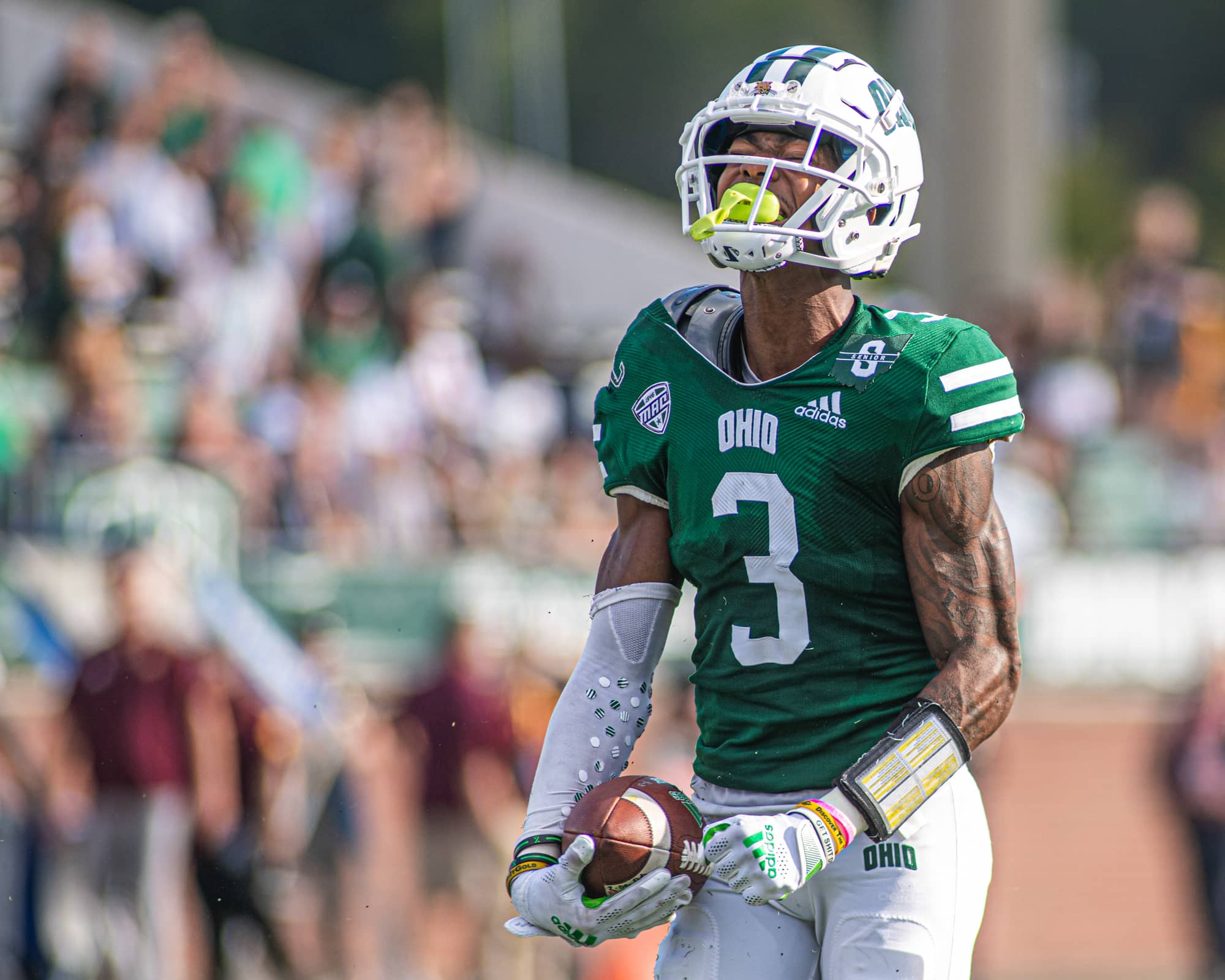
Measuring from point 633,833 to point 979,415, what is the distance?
888 millimetres

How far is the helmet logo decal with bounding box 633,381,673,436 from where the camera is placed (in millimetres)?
→ 3340

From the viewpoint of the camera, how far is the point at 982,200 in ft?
40.4

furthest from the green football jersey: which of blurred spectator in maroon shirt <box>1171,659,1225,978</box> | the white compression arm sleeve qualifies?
blurred spectator in maroon shirt <box>1171,659,1225,978</box>

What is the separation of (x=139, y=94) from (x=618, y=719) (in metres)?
8.44

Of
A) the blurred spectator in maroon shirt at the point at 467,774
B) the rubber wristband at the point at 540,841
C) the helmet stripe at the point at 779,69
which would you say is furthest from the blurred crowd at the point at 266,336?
the helmet stripe at the point at 779,69

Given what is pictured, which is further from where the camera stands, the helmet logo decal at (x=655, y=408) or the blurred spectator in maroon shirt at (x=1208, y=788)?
the blurred spectator in maroon shirt at (x=1208, y=788)

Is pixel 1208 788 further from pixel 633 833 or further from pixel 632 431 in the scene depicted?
pixel 633 833

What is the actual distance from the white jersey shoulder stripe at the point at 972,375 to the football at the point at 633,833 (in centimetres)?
83

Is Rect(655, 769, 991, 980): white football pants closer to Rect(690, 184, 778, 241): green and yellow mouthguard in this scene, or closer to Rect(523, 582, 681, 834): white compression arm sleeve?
Rect(523, 582, 681, 834): white compression arm sleeve

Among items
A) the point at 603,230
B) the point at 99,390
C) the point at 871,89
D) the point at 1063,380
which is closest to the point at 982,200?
the point at 1063,380

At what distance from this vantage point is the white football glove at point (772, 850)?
115 inches

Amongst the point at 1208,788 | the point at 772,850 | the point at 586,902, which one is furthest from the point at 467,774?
the point at 772,850

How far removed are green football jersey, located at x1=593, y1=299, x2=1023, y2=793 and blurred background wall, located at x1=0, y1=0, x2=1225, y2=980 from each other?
3699mm

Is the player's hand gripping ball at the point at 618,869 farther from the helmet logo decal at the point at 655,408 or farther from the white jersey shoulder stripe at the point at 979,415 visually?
the white jersey shoulder stripe at the point at 979,415
